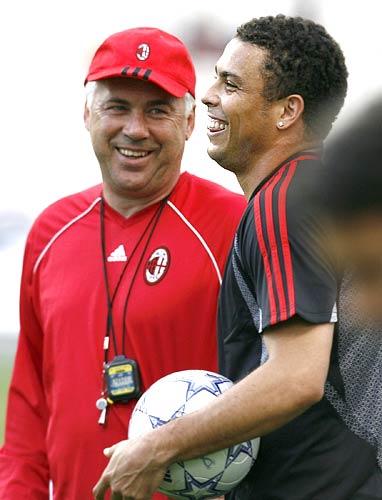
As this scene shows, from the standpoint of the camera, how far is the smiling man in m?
3.36

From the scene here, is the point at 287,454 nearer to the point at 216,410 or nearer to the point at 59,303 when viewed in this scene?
the point at 216,410

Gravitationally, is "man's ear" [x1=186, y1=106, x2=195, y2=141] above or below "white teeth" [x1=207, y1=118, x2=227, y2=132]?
below

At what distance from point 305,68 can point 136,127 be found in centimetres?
98

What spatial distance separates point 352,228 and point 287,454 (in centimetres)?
161

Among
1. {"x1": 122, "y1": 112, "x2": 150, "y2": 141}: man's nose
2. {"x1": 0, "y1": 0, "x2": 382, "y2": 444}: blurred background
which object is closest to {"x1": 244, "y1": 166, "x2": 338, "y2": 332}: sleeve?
{"x1": 122, "y1": 112, "x2": 150, "y2": 141}: man's nose

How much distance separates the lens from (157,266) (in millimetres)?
4633

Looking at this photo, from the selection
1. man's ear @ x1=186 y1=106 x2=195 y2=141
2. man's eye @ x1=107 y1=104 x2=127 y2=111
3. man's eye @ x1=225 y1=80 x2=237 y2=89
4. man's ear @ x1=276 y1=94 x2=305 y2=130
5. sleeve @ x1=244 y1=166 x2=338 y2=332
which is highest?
man's eye @ x1=225 y1=80 x2=237 y2=89

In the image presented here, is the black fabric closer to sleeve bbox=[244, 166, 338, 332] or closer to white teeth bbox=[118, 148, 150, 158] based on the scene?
sleeve bbox=[244, 166, 338, 332]

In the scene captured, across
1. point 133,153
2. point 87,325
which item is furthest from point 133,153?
point 87,325

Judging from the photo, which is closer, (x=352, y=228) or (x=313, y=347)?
(x=352, y=228)

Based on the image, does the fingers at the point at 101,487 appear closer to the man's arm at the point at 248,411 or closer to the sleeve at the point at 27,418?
the man's arm at the point at 248,411

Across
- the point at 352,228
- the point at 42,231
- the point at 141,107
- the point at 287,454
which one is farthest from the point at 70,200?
the point at 352,228

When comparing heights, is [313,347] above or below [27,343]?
above

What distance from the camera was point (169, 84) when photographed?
477 cm
